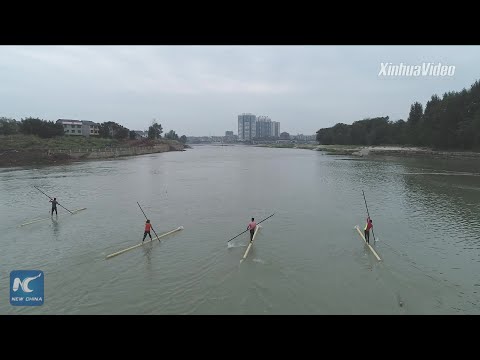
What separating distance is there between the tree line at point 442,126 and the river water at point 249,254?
176 ft

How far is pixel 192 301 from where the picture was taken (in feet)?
40.5

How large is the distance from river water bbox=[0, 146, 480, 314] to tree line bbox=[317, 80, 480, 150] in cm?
5373

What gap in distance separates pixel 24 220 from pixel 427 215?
29897 mm

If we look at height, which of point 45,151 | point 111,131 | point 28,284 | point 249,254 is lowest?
point 249,254

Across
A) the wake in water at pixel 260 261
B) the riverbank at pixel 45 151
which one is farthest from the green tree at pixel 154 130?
the wake in water at pixel 260 261

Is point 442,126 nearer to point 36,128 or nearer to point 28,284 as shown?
point 28,284

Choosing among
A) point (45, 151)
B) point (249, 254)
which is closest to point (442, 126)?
point (249, 254)

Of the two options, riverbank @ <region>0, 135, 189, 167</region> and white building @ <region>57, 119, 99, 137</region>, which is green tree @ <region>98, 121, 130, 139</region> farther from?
riverbank @ <region>0, 135, 189, 167</region>

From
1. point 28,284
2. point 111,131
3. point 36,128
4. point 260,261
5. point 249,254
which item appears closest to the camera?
point 28,284

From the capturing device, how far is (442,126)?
82750 millimetres

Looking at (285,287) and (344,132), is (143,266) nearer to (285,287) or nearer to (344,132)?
(285,287)

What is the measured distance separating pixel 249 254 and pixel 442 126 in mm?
84623
